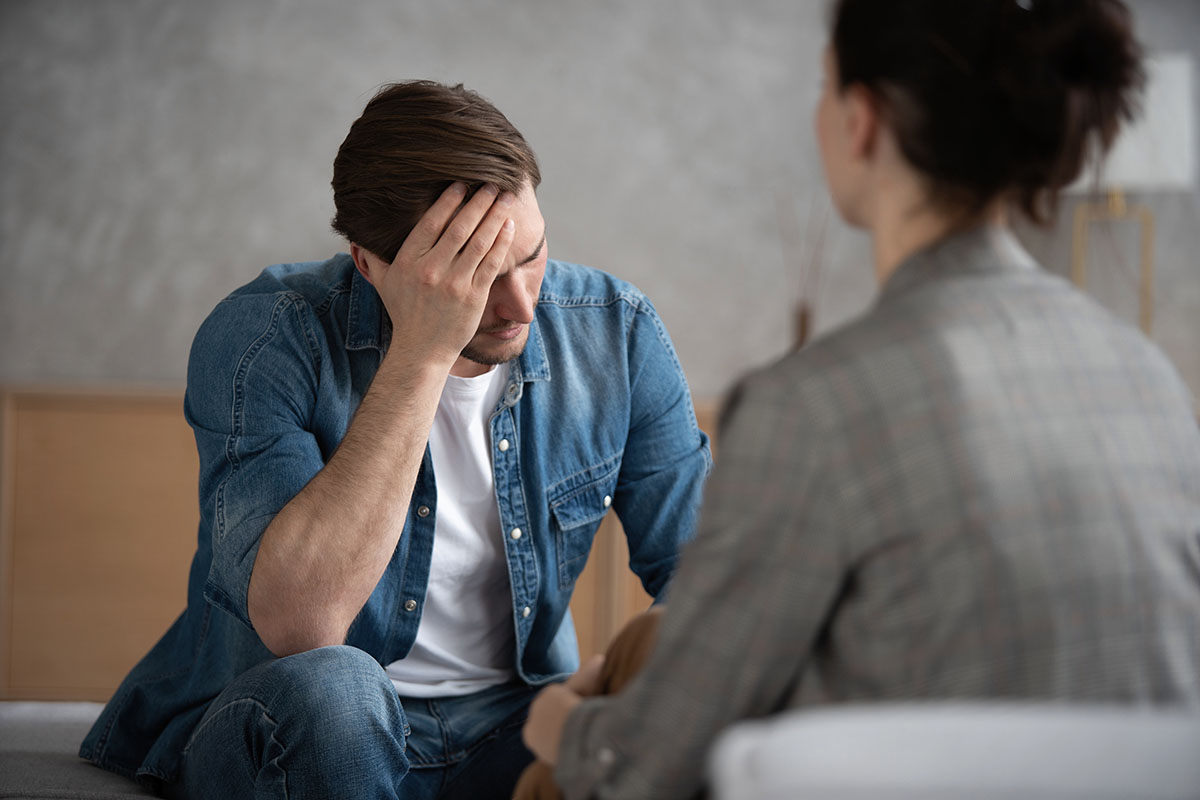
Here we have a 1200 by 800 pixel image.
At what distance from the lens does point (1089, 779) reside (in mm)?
507

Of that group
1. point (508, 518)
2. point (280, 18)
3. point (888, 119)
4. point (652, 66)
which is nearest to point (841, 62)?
point (888, 119)

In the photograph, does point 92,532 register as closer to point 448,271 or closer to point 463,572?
point 463,572

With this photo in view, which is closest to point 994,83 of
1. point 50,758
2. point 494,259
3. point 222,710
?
point 494,259

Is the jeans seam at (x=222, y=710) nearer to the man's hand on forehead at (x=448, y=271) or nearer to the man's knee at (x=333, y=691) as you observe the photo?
the man's knee at (x=333, y=691)

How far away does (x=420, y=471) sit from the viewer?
4.49 feet

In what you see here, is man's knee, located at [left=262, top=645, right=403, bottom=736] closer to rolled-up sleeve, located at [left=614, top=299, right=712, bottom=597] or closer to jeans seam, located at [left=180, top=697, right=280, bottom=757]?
jeans seam, located at [left=180, top=697, right=280, bottom=757]

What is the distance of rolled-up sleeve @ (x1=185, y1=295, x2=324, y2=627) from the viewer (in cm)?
120

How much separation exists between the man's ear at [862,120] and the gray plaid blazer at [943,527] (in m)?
0.09

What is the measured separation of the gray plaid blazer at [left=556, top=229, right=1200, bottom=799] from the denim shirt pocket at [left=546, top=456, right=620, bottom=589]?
2.42ft

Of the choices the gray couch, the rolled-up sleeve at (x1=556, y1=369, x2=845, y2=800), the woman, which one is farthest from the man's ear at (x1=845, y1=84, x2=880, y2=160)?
the gray couch

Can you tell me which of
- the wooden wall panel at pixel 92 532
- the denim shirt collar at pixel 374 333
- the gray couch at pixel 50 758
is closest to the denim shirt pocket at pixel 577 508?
the denim shirt collar at pixel 374 333

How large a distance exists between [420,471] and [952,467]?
33.7 inches

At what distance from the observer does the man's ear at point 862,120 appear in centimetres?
72

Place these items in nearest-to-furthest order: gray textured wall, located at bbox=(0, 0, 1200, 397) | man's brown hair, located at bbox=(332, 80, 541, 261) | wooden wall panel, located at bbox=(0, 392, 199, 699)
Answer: man's brown hair, located at bbox=(332, 80, 541, 261) < wooden wall panel, located at bbox=(0, 392, 199, 699) < gray textured wall, located at bbox=(0, 0, 1200, 397)
